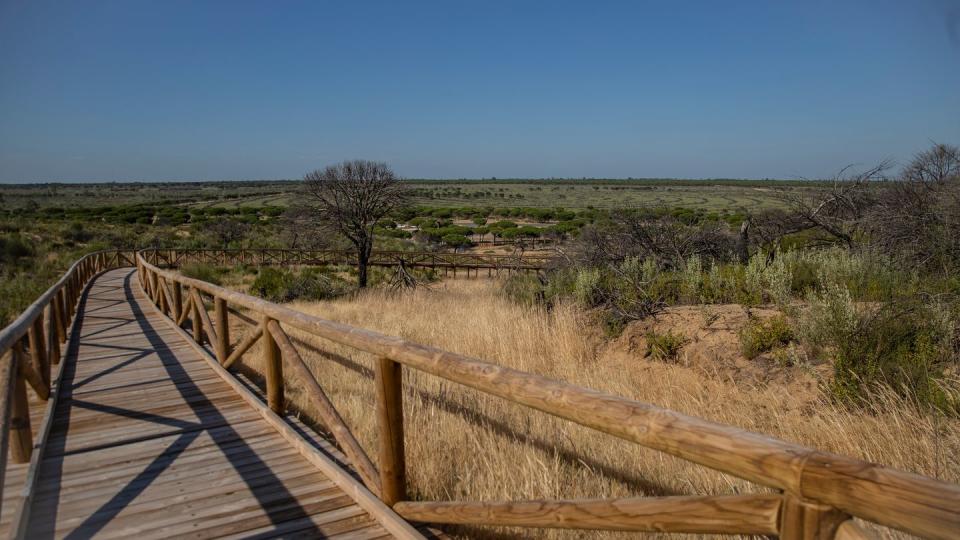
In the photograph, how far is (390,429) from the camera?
3.14 metres

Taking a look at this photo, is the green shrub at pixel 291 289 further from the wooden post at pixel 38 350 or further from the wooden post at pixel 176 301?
the wooden post at pixel 38 350

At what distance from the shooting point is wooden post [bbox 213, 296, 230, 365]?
20.3 ft

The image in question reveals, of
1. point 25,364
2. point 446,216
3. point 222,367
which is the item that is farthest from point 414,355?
point 446,216

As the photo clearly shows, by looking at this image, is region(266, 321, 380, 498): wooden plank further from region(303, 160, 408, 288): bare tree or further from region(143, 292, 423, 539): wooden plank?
region(303, 160, 408, 288): bare tree

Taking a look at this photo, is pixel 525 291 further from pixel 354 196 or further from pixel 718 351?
pixel 354 196

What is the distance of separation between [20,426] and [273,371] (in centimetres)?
167

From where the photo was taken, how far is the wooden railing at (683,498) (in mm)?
1270

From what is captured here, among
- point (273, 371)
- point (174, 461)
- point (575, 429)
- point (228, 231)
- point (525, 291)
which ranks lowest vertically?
point (228, 231)

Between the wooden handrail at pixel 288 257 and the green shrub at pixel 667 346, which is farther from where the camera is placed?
the wooden handrail at pixel 288 257

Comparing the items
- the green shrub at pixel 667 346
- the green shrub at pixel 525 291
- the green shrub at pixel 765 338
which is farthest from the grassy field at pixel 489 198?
the green shrub at pixel 765 338

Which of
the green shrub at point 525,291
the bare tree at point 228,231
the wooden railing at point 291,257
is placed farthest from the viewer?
the bare tree at point 228,231

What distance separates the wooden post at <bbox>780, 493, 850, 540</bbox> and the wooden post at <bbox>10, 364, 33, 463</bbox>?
14.8ft

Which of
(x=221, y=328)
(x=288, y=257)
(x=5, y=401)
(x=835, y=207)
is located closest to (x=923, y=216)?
(x=835, y=207)

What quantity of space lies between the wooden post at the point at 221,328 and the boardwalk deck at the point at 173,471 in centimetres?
27
